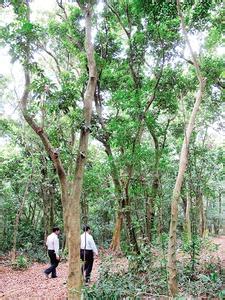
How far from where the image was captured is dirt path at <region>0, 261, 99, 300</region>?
973 centimetres

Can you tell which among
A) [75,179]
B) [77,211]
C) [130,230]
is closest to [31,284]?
[130,230]

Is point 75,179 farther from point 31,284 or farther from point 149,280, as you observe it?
point 31,284

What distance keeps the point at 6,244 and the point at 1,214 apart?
1.91 metres

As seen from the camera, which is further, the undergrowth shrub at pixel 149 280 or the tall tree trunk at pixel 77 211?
the undergrowth shrub at pixel 149 280

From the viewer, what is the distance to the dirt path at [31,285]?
9.73m

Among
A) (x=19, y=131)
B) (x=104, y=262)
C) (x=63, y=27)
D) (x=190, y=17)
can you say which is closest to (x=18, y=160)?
(x=19, y=131)

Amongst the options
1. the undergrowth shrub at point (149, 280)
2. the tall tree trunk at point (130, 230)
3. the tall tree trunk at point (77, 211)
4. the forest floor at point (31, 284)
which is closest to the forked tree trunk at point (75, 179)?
the tall tree trunk at point (77, 211)

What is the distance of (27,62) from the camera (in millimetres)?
7348

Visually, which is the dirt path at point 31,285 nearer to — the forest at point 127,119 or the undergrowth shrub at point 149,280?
the forest at point 127,119

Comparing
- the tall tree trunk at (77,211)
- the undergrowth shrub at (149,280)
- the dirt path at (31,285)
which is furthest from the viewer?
the dirt path at (31,285)

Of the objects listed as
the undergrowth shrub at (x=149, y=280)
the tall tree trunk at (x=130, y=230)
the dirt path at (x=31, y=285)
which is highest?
the tall tree trunk at (x=130, y=230)

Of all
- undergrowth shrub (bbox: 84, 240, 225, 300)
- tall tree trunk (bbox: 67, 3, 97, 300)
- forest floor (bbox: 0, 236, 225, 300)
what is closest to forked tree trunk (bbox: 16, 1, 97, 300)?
tall tree trunk (bbox: 67, 3, 97, 300)

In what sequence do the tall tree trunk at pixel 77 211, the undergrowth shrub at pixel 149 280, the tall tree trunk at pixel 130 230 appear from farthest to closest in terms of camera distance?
the tall tree trunk at pixel 130 230 < the undergrowth shrub at pixel 149 280 < the tall tree trunk at pixel 77 211

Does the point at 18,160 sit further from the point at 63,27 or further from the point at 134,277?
the point at 134,277
